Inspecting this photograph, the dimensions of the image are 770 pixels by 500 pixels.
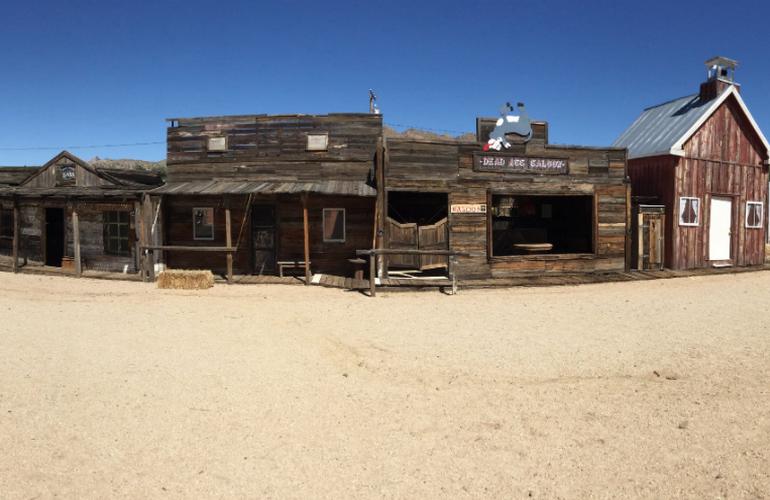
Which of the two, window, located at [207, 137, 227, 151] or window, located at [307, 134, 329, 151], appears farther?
window, located at [207, 137, 227, 151]

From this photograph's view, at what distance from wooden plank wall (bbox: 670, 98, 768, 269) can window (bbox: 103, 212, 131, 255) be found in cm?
1833

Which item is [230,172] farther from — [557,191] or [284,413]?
[284,413]

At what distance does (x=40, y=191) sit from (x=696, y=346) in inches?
736

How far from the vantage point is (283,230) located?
15375 millimetres

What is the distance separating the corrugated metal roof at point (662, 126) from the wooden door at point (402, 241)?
9555mm

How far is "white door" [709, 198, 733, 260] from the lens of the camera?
17672 millimetres

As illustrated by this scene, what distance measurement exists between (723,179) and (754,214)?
2.26 meters

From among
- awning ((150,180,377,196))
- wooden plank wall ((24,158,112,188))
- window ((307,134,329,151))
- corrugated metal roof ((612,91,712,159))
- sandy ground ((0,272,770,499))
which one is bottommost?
sandy ground ((0,272,770,499))

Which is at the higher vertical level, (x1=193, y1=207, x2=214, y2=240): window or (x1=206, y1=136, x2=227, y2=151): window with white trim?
(x1=206, y1=136, x2=227, y2=151): window with white trim

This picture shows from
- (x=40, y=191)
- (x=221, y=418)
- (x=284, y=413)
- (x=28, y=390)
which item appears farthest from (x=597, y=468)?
(x=40, y=191)

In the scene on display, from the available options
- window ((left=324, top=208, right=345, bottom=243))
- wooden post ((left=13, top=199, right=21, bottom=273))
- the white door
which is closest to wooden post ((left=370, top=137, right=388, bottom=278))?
window ((left=324, top=208, right=345, bottom=243))

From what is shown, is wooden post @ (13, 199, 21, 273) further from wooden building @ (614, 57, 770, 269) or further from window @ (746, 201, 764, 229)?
window @ (746, 201, 764, 229)

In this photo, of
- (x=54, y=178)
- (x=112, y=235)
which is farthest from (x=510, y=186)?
(x=54, y=178)

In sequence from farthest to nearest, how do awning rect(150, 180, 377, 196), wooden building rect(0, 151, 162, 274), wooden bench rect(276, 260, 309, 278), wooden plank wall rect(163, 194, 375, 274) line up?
wooden building rect(0, 151, 162, 274) < wooden plank wall rect(163, 194, 375, 274) < wooden bench rect(276, 260, 309, 278) < awning rect(150, 180, 377, 196)
